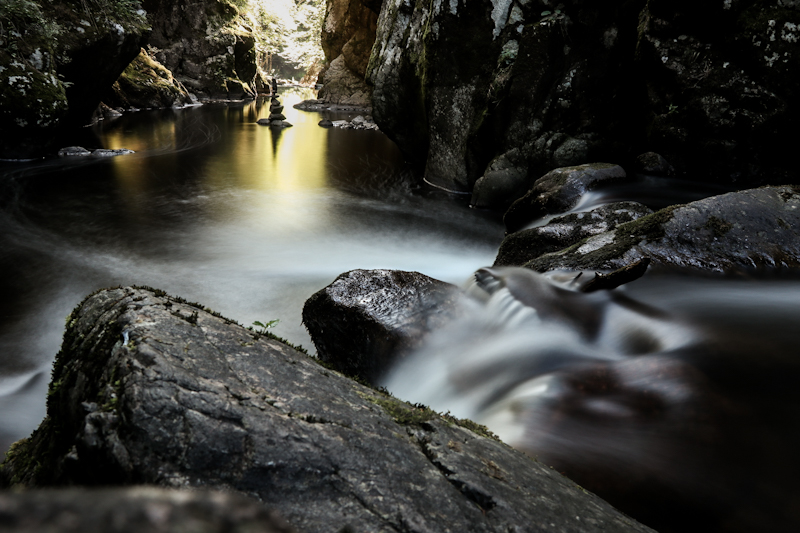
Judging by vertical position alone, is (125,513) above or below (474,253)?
above

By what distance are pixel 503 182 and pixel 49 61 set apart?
45.1ft

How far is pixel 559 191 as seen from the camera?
8.19 meters

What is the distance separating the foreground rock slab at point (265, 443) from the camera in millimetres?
1291

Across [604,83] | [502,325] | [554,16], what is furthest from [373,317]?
[604,83]

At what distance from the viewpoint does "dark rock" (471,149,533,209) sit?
36.1 ft

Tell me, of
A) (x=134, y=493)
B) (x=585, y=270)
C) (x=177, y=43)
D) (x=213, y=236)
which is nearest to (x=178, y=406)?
(x=134, y=493)

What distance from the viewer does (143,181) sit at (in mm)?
12797

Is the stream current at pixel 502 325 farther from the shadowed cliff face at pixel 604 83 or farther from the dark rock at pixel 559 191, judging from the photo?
the shadowed cliff face at pixel 604 83

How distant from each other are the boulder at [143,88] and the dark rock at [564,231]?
86.1ft

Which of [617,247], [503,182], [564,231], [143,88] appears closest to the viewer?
[617,247]

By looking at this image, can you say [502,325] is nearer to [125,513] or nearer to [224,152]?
[125,513]

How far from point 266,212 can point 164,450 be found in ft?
34.3

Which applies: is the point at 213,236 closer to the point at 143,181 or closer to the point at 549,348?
the point at 143,181

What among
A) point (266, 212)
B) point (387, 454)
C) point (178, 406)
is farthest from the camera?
point (266, 212)
